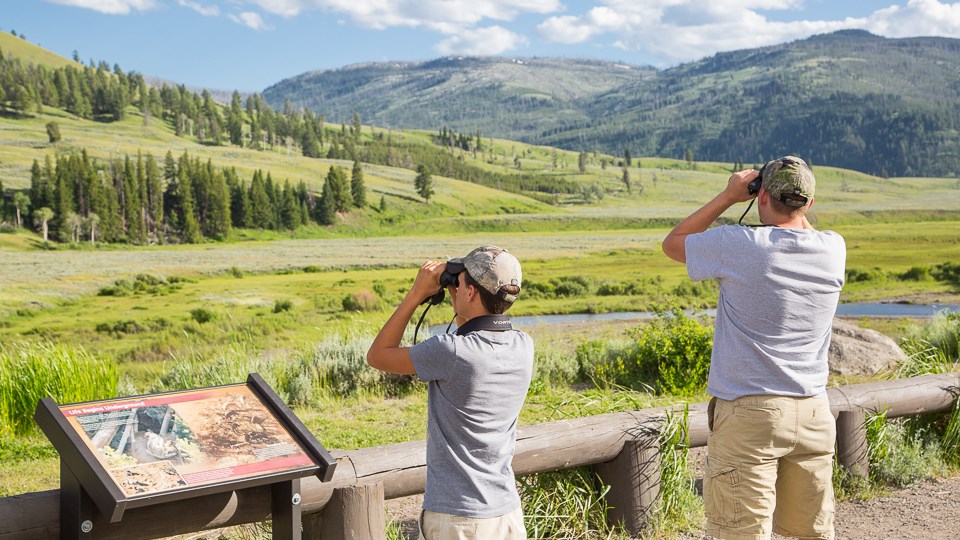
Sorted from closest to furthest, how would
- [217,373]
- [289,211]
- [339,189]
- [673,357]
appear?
[673,357] → [217,373] → [289,211] → [339,189]

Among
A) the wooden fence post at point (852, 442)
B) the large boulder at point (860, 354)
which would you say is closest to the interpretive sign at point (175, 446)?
the wooden fence post at point (852, 442)

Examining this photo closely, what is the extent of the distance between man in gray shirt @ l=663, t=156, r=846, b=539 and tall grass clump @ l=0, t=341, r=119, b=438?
6260mm

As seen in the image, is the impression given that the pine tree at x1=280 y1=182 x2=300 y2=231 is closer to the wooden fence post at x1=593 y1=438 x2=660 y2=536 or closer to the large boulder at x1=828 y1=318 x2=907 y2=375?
the large boulder at x1=828 y1=318 x2=907 y2=375

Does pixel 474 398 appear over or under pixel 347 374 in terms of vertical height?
over

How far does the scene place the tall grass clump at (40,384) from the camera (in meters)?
7.87

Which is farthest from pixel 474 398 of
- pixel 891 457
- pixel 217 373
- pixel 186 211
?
pixel 186 211

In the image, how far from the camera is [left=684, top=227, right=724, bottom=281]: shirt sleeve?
115 inches

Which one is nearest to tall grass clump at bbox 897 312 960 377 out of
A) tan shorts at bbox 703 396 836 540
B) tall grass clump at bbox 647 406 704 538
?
tall grass clump at bbox 647 406 704 538

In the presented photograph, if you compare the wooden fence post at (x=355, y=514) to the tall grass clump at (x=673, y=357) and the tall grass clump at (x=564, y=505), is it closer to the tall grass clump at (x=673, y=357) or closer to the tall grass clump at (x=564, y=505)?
the tall grass clump at (x=564, y=505)

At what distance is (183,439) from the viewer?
105 inches

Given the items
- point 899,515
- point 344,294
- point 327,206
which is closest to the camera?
point 899,515

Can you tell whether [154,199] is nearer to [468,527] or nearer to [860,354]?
[860,354]

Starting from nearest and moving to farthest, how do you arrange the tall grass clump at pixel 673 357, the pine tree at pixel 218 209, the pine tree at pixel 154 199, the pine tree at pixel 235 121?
the tall grass clump at pixel 673 357, the pine tree at pixel 154 199, the pine tree at pixel 218 209, the pine tree at pixel 235 121

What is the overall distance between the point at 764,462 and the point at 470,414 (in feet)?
3.92
